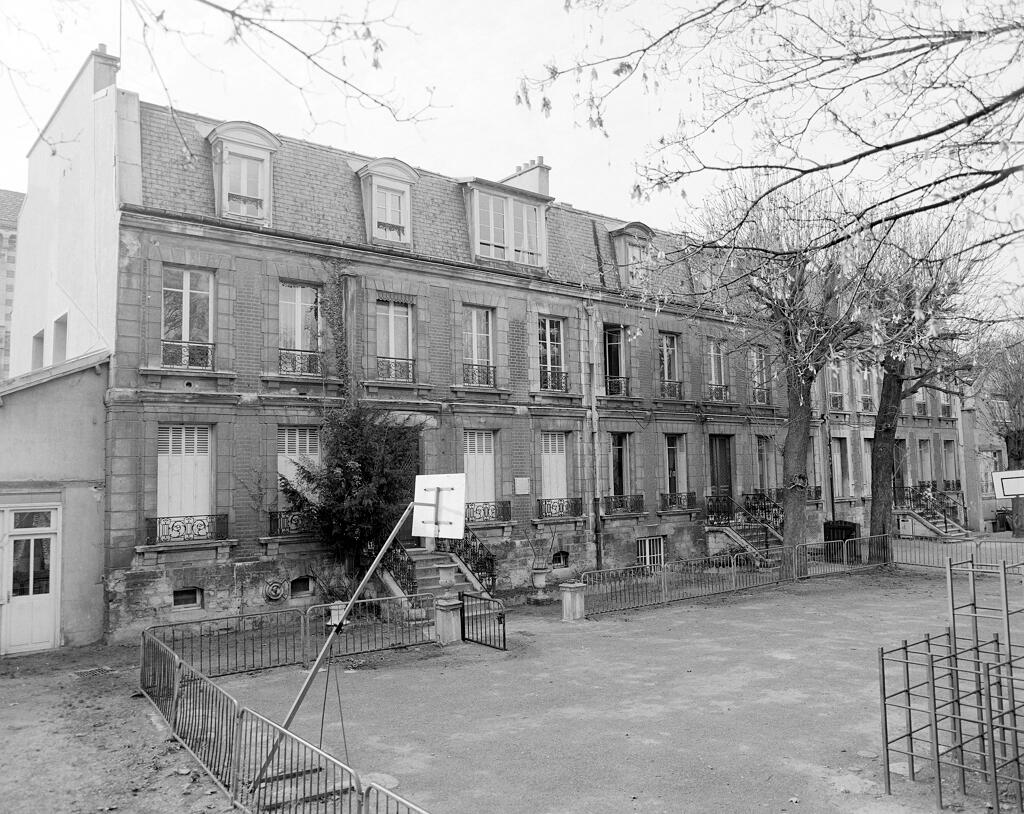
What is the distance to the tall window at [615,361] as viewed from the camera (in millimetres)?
23547

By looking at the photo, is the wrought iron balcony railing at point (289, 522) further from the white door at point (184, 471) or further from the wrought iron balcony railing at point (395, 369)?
the wrought iron balcony railing at point (395, 369)

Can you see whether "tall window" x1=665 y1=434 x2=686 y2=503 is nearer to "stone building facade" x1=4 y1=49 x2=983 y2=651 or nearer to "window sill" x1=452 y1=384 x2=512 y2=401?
"stone building facade" x1=4 y1=49 x2=983 y2=651

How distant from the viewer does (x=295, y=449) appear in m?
17.4

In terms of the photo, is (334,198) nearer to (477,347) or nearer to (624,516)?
(477,347)

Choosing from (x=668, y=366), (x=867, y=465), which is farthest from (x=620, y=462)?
(x=867, y=465)

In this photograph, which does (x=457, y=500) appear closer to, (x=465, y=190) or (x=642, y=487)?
(x=465, y=190)

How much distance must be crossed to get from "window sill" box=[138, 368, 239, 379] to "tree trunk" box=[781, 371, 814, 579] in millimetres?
13793

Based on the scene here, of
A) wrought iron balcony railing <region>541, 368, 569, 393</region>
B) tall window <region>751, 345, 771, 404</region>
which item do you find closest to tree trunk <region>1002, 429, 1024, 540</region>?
tall window <region>751, 345, 771, 404</region>

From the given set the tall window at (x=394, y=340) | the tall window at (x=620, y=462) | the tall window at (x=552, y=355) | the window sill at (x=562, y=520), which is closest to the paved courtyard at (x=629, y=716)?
the window sill at (x=562, y=520)

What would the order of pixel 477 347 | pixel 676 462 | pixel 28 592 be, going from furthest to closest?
1. pixel 676 462
2. pixel 477 347
3. pixel 28 592

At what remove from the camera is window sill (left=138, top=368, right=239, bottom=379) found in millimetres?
15517

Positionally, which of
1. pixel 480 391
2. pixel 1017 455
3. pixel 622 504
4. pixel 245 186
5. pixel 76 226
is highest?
pixel 245 186

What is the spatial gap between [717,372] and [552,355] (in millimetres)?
7041

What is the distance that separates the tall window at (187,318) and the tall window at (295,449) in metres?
2.20
